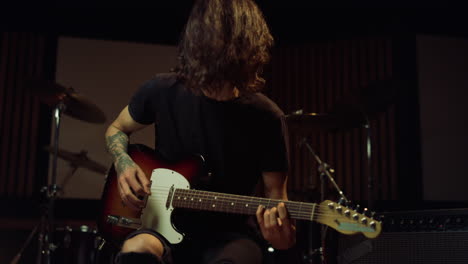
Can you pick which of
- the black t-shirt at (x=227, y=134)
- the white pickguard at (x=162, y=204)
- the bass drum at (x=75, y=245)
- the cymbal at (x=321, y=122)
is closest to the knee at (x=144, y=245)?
the white pickguard at (x=162, y=204)

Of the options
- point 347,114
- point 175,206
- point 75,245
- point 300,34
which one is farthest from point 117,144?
point 300,34

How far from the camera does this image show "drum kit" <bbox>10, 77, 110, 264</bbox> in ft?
12.0

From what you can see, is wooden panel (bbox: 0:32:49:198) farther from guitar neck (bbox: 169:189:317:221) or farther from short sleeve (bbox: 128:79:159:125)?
guitar neck (bbox: 169:189:317:221)

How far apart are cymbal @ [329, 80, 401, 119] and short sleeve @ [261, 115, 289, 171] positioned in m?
1.94

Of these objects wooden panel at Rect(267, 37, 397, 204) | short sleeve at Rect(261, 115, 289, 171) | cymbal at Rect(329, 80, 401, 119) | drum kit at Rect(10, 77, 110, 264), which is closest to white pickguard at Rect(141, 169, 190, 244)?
short sleeve at Rect(261, 115, 289, 171)

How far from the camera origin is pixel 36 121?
5727mm

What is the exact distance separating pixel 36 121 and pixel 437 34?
14.8ft

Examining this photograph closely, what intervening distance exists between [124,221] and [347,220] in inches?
34.6

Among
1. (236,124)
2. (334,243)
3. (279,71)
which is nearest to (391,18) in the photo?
(279,71)

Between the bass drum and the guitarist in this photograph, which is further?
the bass drum

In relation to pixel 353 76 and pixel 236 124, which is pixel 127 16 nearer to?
pixel 353 76

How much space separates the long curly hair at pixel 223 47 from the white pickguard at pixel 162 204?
368 millimetres

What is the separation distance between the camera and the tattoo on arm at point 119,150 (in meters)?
2.12

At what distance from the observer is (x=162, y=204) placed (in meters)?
1.99
